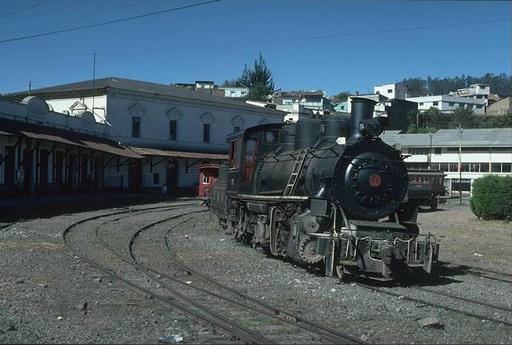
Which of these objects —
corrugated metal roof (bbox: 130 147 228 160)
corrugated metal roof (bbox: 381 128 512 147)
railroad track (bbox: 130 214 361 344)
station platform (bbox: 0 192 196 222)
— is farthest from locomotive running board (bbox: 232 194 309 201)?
corrugated metal roof (bbox: 381 128 512 147)

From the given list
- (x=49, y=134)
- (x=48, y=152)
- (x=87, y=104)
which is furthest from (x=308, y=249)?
(x=87, y=104)

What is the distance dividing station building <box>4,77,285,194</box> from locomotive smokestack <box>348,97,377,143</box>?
33223mm

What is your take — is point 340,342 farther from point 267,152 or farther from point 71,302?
point 267,152

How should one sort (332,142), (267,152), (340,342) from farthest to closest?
(267,152)
(332,142)
(340,342)

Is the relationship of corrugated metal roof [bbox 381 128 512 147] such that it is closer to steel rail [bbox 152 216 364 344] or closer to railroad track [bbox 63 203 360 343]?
railroad track [bbox 63 203 360 343]

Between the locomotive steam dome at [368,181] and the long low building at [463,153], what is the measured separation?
55.1 metres

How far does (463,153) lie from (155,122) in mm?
38882

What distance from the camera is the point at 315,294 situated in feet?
32.1

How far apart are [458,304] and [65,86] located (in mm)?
51392

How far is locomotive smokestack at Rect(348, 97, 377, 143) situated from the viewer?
39.6 feet

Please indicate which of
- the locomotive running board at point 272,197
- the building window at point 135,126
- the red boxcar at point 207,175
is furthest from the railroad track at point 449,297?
the building window at point 135,126

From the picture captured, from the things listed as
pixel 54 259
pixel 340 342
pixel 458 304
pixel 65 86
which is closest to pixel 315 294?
pixel 458 304

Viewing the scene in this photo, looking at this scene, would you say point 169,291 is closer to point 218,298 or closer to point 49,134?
point 218,298

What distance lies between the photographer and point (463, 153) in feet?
232
